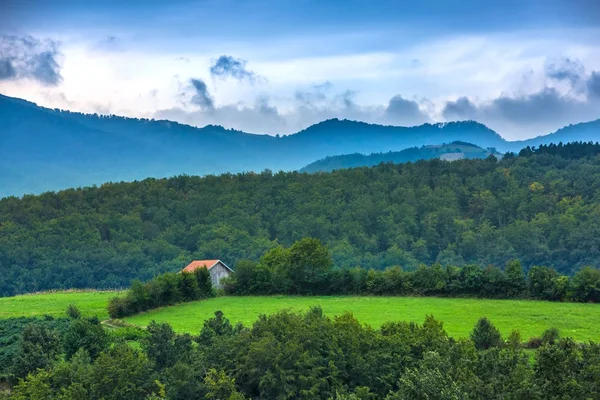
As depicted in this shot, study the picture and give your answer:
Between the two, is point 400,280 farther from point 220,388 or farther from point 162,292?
point 220,388

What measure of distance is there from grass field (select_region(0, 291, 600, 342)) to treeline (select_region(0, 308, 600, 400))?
8195 millimetres

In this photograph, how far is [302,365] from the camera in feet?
87.0

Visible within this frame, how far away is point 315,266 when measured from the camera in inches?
2391

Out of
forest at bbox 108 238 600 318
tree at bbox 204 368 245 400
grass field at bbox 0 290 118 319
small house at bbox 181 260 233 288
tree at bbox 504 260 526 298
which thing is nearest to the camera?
tree at bbox 204 368 245 400

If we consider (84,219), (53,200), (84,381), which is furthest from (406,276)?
(53,200)

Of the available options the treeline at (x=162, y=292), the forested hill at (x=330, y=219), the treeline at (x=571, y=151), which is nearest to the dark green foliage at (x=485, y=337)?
the treeline at (x=162, y=292)

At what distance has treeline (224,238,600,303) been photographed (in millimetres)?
49125

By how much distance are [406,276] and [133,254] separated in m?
50.4

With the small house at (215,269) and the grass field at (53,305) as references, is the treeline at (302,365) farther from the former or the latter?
the small house at (215,269)

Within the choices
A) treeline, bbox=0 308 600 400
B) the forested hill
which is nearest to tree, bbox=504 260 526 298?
treeline, bbox=0 308 600 400

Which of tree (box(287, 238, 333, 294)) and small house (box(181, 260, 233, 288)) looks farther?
small house (box(181, 260, 233, 288))

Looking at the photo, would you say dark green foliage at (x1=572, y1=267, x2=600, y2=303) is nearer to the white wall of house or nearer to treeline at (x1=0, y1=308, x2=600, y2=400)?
treeline at (x1=0, y1=308, x2=600, y2=400)

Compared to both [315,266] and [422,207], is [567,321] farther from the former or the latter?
[422,207]

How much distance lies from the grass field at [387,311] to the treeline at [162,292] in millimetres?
1022
